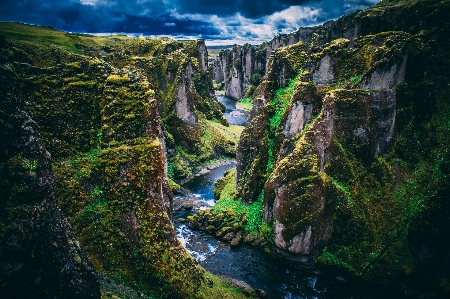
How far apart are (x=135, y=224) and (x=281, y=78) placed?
104ft

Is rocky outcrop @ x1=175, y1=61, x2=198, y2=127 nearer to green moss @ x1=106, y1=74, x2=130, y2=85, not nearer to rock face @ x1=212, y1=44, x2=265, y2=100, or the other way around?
green moss @ x1=106, y1=74, x2=130, y2=85

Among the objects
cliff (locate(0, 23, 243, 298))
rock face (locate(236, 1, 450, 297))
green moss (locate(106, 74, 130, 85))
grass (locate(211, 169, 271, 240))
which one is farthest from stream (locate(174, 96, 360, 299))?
green moss (locate(106, 74, 130, 85))

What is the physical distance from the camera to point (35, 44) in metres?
57.2

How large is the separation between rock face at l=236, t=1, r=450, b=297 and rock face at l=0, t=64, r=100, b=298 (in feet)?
81.7

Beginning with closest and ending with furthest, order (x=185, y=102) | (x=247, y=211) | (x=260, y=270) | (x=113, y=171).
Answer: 1. (x=113, y=171)
2. (x=260, y=270)
3. (x=247, y=211)
4. (x=185, y=102)

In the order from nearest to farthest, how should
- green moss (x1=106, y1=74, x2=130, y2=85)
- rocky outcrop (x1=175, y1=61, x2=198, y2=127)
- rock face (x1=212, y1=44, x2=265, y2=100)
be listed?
green moss (x1=106, y1=74, x2=130, y2=85)
rocky outcrop (x1=175, y1=61, x2=198, y2=127)
rock face (x1=212, y1=44, x2=265, y2=100)

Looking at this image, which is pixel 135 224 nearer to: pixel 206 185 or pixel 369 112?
pixel 369 112

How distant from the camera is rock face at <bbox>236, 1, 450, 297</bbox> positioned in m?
31.5

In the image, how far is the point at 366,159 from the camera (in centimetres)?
3456

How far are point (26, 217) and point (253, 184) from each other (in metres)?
32.1

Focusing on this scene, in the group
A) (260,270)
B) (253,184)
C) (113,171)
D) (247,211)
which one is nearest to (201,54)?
(253,184)

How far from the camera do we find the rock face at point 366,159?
31469 mm

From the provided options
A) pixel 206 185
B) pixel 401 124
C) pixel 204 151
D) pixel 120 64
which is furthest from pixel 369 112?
pixel 120 64

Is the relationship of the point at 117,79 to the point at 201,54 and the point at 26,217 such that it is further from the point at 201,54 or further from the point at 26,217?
the point at 201,54
